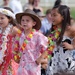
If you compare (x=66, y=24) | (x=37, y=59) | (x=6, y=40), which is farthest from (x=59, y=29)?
(x=6, y=40)

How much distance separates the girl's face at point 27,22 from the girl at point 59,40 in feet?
1.16

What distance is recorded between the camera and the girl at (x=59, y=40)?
20.8 ft

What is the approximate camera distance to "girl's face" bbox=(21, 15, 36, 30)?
21.2ft

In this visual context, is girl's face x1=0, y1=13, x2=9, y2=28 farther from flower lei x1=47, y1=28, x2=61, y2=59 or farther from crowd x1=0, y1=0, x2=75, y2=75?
flower lei x1=47, y1=28, x2=61, y2=59

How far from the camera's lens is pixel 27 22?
6492 millimetres

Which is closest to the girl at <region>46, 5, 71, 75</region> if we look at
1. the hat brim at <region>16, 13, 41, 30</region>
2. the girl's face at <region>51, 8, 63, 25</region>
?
the girl's face at <region>51, 8, 63, 25</region>

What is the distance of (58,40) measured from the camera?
249 inches

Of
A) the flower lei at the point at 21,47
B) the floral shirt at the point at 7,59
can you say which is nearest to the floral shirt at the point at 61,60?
the flower lei at the point at 21,47

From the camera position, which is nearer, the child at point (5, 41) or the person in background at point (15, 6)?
the child at point (5, 41)

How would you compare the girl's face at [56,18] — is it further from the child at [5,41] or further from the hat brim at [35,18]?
the child at [5,41]

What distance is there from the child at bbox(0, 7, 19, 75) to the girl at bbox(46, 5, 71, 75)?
30.9 inches


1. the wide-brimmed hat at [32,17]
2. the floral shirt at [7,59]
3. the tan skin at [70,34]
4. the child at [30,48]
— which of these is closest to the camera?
the tan skin at [70,34]

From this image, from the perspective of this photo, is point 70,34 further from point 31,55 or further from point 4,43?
point 4,43

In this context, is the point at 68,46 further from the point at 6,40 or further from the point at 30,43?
the point at 6,40
